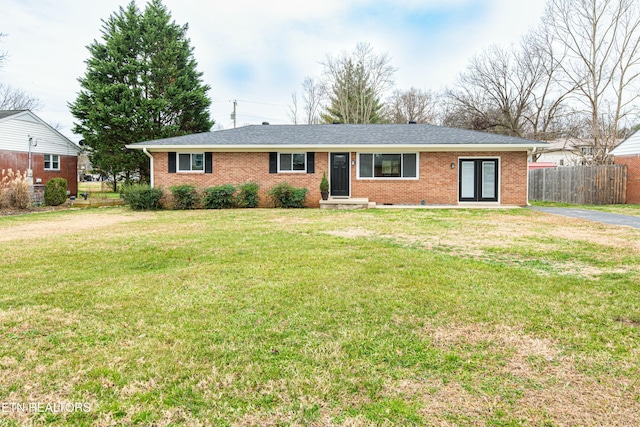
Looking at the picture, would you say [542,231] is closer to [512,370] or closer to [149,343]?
[512,370]

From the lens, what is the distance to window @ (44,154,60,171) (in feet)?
76.4

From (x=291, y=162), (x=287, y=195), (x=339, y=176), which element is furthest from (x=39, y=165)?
(x=339, y=176)

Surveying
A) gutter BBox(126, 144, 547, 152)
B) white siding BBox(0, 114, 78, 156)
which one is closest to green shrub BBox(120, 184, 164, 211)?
gutter BBox(126, 144, 547, 152)

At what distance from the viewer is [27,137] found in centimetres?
2203

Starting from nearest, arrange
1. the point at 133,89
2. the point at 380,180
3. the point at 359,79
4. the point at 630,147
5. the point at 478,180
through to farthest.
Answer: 1. the point at 478,180
2. the point at 380,180
3. the point at 630,147
4. the point at 133,89
5. the point at 359,79

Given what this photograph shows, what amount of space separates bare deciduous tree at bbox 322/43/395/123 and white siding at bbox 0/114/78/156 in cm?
2017

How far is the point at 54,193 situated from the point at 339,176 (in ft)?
40.4

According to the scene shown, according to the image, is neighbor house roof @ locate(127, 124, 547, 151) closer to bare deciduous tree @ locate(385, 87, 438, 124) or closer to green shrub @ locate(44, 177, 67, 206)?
green shrub @ locate(44, 177, 67, 206)

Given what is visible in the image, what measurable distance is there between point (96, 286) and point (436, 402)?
3.79 meters

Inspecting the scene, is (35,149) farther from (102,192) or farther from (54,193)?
(102,192)

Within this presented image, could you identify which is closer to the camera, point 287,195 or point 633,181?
point 287,195

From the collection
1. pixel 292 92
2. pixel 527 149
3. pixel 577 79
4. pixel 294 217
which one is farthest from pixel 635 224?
pixel 292 92

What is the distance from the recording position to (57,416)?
2.03m

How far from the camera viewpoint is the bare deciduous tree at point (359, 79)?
A: 33.1 m
